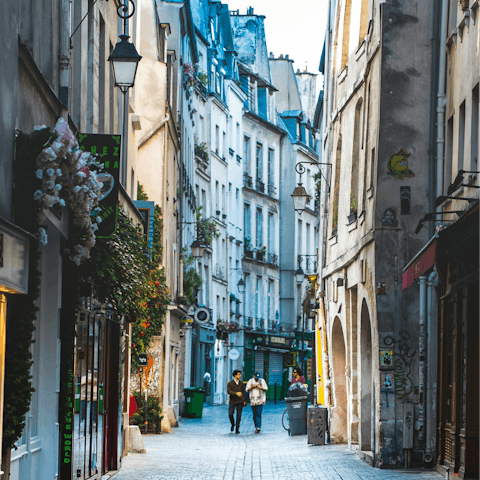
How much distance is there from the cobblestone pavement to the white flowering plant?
5.61 m

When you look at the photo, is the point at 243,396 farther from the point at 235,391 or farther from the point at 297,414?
the point at 297,414

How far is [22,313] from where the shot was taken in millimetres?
8219

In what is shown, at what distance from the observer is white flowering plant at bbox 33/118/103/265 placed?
27.0 ft

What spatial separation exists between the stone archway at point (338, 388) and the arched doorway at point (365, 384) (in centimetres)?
262

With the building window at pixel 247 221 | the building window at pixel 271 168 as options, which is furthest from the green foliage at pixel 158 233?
the building window at pixel 271 168

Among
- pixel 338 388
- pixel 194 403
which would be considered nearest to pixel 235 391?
pixel 338 388

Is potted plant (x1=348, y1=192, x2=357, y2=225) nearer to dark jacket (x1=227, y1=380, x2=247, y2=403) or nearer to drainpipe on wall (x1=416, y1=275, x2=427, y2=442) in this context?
drainpipe on wall (x1=416, y1=275, x2=427, y2=442)

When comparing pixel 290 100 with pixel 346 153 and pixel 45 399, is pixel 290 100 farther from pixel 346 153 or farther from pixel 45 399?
pixel 45 399

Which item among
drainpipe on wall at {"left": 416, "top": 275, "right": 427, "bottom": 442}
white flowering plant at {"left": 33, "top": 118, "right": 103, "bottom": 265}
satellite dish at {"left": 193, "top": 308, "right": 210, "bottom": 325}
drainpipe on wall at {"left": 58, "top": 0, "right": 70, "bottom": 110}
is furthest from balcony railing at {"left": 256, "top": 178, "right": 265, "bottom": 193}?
Answer: white flowering plant at {"left": 33, "top": 118, "right": 103, "bottom": 265}

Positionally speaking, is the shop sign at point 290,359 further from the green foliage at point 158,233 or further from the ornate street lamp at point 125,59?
the ornate street lamp at point 125,59

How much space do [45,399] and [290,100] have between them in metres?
58.8

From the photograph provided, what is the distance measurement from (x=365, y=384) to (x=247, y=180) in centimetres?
3698

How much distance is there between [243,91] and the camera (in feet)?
180

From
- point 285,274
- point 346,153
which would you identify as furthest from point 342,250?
point 285,274
